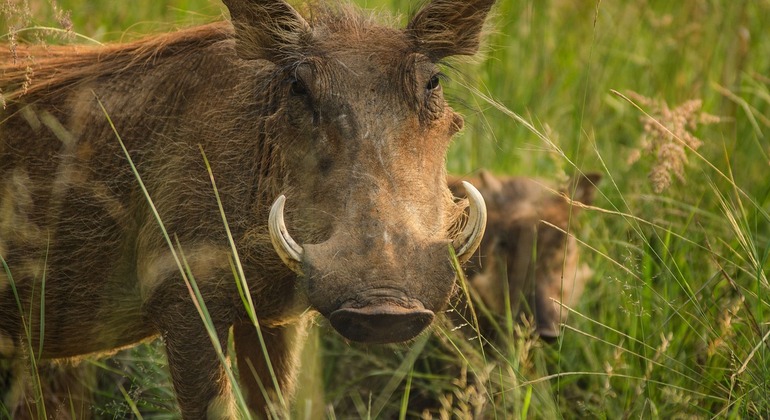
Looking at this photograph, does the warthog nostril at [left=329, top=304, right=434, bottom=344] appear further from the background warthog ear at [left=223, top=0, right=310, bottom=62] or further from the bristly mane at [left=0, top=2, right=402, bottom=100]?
the bristly mane at [left=0, top=2, right=402, bottom=100]

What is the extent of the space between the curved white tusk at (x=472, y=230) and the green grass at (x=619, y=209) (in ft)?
0.74

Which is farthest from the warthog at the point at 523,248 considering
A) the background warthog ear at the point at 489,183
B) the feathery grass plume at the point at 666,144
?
the feathery grass plume at the point at 666,144

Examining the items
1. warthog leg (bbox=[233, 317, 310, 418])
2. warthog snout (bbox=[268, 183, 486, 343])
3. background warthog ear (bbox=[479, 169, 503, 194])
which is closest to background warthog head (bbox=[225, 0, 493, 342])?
warthog snout (bbox=[268, 183, 486, 343])

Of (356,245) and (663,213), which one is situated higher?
(356,245)

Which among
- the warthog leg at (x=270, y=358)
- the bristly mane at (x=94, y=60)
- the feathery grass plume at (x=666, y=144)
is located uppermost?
the bristly mane at (x=94, y=60)

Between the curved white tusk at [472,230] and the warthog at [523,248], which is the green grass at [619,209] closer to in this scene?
the warthog at [523,248]

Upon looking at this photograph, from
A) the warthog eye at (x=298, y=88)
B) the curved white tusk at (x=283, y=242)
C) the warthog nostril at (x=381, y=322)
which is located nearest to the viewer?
the warthog nostril at (x=381, y=322)

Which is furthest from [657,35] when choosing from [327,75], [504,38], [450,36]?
[327,75]

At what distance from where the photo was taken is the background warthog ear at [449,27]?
287 cm

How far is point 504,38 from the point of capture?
5.51 m

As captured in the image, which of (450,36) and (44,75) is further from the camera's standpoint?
(44,75)

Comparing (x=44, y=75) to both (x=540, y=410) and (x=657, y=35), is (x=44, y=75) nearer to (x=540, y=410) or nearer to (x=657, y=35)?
(x=540, y=410)

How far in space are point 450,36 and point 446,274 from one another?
80 centimetres

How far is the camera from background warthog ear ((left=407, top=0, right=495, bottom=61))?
9.42ft
